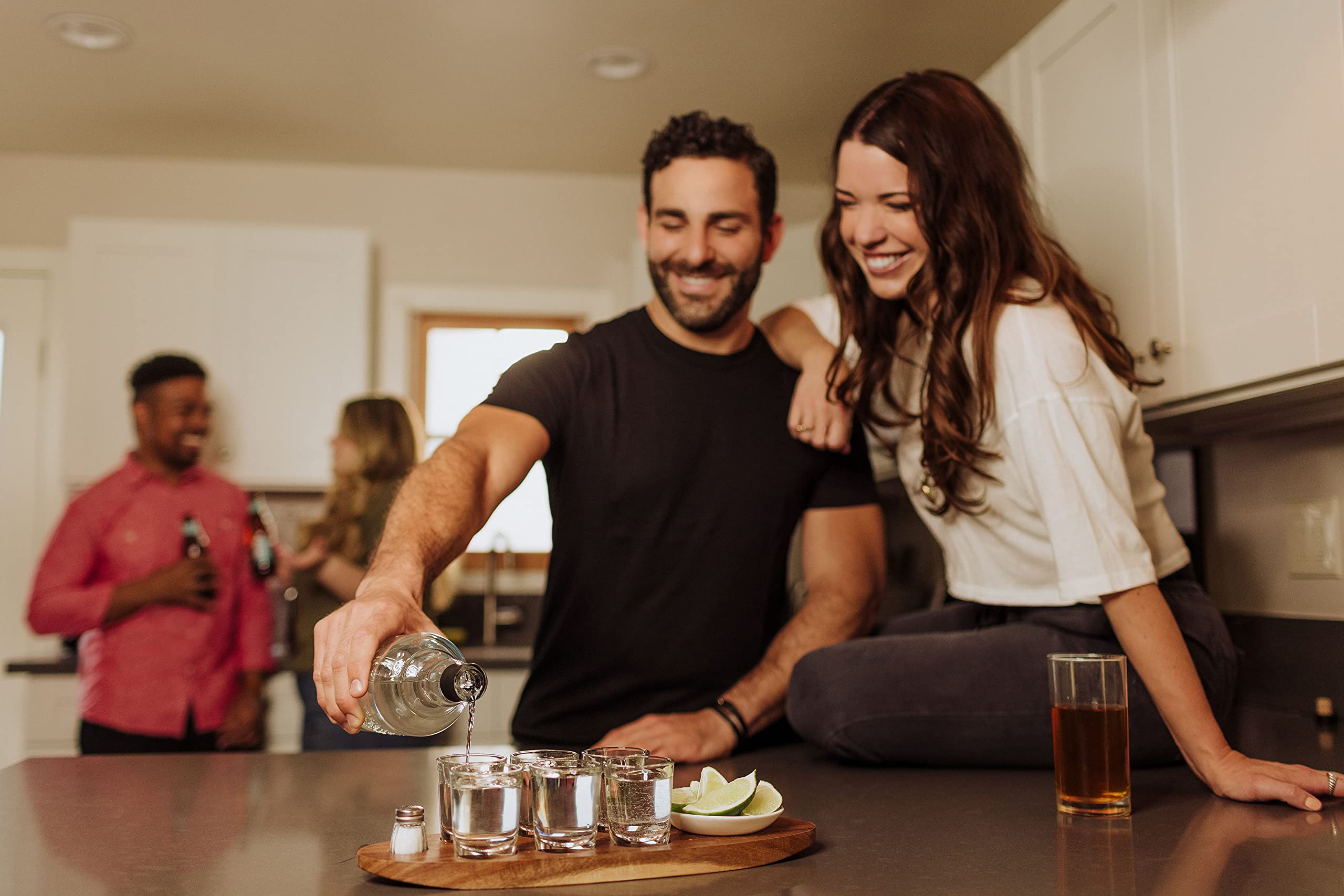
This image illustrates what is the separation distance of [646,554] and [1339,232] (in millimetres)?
1030

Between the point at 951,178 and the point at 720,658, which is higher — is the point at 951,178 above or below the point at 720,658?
above

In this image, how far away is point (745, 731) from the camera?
1.53 metres

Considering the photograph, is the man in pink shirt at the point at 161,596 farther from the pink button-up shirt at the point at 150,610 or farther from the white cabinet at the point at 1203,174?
the white cabinet at the point at 1203,174

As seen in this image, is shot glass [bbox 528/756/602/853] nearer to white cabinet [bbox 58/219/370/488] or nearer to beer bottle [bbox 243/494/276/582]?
beer bottle [bbox 243/494/276/582]

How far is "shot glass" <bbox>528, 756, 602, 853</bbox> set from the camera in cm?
87

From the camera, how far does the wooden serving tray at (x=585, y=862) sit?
2.70 feet

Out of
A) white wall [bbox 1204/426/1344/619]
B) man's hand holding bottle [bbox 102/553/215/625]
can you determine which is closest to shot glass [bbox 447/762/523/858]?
white wall [bbox 1204/426/1344/619]

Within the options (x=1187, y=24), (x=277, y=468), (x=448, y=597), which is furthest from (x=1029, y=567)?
(x=277, y=468)

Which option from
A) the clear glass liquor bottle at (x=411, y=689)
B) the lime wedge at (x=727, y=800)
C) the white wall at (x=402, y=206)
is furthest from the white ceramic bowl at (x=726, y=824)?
the white wall at (x=402, y=206)

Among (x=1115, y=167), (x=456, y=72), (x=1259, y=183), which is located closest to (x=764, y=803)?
(x=1259, y=183)

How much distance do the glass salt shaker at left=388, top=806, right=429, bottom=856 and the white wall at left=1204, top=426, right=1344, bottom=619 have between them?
1.64m

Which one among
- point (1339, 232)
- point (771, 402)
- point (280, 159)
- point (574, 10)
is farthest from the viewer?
point (280, 159)

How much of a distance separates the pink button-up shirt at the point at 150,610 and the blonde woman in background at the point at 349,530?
0.15 m

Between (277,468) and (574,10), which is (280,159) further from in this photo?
(574,10)
